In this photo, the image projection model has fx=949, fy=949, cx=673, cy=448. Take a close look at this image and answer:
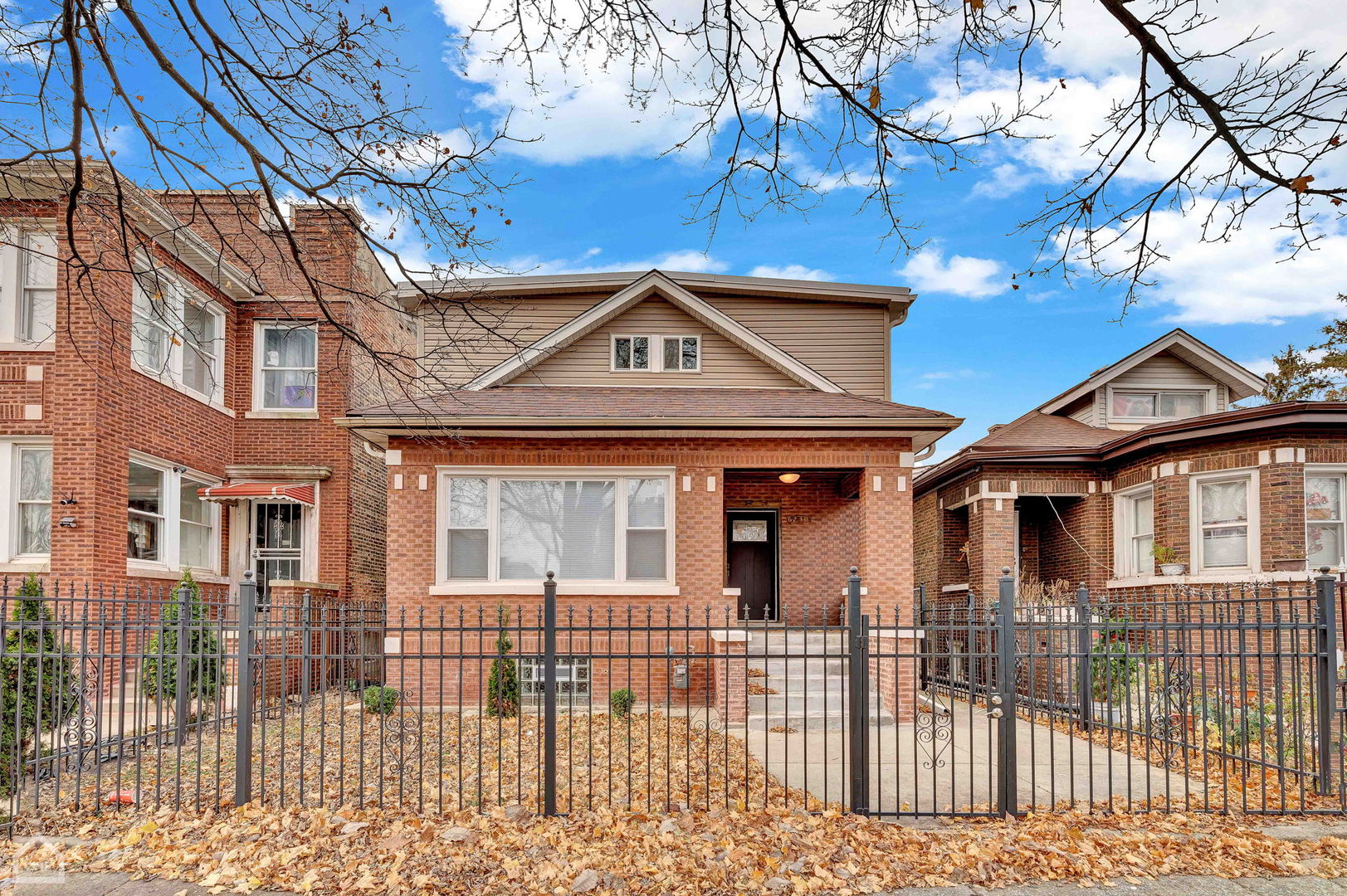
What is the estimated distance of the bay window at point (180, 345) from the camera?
13828 millimetres

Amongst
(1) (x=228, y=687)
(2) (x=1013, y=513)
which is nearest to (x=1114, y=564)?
(2) (x=1013, y=513)

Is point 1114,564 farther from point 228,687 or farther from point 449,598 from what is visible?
point 228,687

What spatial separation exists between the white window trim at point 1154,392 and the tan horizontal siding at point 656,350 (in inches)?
284

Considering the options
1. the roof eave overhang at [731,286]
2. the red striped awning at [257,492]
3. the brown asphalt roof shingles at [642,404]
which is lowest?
the red striped awning at [257,492]

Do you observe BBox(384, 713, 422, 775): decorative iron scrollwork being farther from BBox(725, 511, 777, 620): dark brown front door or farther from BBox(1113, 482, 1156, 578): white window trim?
BBox(1113, 482, 1156, 578): white window trim

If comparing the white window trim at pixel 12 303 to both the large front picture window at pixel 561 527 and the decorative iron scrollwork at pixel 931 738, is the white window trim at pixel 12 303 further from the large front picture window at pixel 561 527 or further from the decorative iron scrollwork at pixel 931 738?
the decorative iron scrollwork at pixel 931 738

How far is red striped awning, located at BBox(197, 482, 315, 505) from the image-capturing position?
1543 cm

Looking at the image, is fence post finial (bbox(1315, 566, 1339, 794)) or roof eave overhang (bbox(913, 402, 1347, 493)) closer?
Result: fence post finial (bbox(1315, 566, 1339, 794))

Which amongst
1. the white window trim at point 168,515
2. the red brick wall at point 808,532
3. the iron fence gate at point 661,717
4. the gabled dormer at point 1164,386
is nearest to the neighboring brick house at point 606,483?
the iron fence gate at point 661,717

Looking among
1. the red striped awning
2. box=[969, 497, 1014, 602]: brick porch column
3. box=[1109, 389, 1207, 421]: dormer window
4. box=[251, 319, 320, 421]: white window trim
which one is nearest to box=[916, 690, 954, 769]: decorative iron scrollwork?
box=[969, 497, 1014, 602]: brick porch column

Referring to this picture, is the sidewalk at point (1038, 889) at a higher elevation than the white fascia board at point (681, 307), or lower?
lower

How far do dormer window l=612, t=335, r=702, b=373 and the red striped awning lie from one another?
5762 millimetres

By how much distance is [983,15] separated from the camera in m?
5.91

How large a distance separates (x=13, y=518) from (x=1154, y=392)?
1928cm
